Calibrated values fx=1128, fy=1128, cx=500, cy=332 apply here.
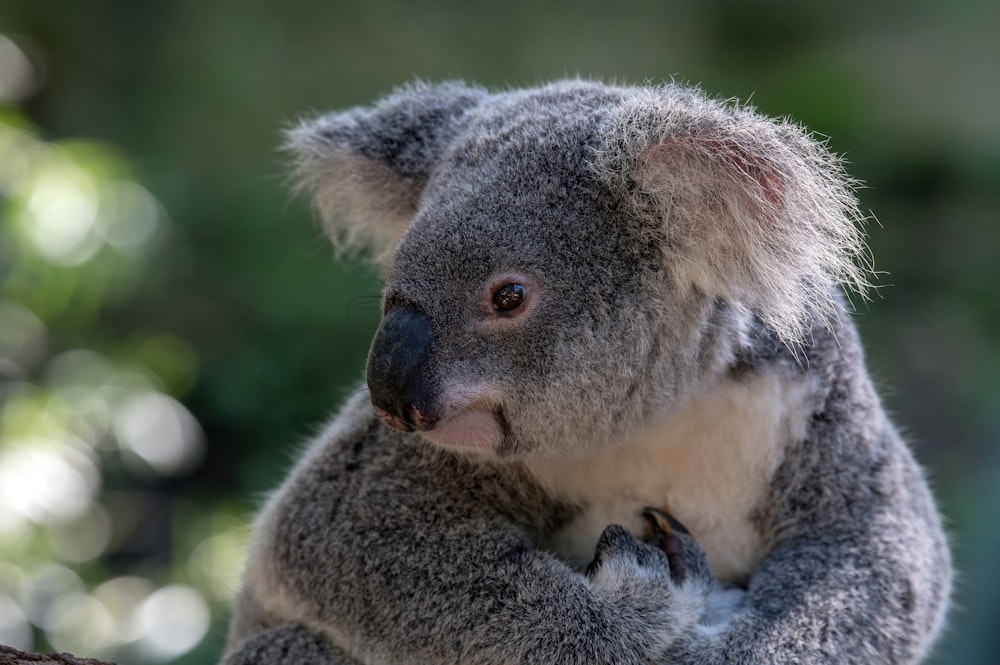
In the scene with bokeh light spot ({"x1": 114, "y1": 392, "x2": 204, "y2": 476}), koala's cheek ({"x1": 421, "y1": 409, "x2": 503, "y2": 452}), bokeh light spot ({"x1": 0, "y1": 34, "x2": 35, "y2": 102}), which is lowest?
koala's cheek ({"x1": 421, "y1": 409, "x2": 503, "y2": 452})

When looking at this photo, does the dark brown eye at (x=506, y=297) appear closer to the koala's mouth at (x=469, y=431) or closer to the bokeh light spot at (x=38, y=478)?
the koala's mouth at (x=469, y=431)

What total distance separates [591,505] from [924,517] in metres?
0.67

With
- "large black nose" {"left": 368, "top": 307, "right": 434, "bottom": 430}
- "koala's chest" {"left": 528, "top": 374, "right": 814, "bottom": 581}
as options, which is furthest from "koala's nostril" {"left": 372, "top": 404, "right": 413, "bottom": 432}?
"koala's chest" {"left": 528, "top": 374, "right": 814, "bottom": 581}

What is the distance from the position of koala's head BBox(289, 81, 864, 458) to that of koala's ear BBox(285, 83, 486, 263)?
0.84 ft

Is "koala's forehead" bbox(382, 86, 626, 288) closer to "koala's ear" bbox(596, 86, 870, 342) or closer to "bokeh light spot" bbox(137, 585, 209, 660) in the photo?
"koala's ear" bbox(596, 86, 870, 342)

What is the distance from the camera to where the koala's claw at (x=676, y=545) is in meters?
2.09

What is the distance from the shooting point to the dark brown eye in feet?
5.95

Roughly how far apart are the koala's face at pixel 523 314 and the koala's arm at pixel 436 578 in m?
0.23

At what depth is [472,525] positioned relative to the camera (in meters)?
2.07

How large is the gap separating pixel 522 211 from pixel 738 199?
13.9 inches

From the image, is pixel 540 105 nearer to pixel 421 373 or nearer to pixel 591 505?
pixel 421 373

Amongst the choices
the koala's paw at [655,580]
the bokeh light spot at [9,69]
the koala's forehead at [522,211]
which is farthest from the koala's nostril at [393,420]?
the bokeh light spot at [9,69]

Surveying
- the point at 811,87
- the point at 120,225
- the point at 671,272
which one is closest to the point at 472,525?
the point at 671,272

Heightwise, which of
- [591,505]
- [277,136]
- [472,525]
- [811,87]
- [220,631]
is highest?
[811,87]
